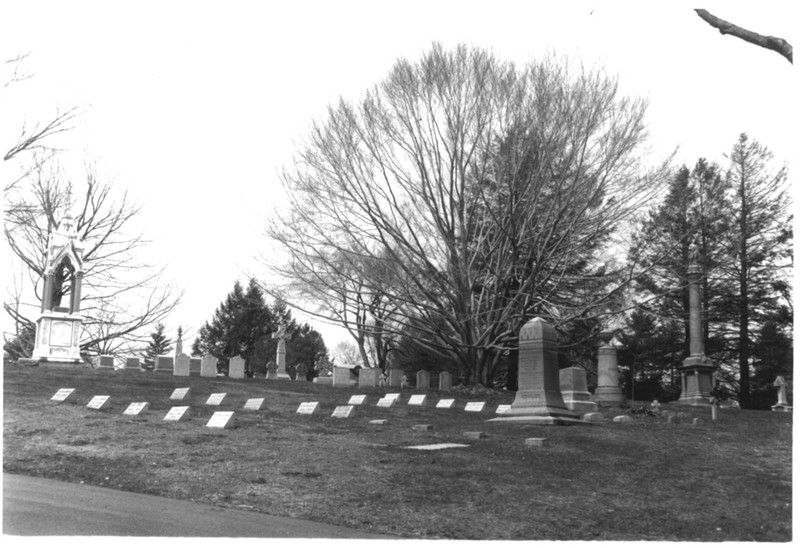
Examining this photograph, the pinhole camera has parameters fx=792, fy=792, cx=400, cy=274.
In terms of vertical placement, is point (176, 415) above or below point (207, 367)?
below

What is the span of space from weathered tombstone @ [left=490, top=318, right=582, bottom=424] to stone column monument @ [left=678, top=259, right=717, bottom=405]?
10.6 meters

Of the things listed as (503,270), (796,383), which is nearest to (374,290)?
(503,270)

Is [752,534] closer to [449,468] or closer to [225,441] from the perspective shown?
[449,468]

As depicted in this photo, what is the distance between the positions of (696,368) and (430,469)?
1589cm

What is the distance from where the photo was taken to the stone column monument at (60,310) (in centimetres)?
1538

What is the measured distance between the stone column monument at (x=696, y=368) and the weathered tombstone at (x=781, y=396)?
5.26 feet

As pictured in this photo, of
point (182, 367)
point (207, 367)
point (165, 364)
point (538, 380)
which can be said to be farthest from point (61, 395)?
point (165, 364)

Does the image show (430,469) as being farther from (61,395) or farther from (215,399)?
(61,395)

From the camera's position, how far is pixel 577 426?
10.3 m

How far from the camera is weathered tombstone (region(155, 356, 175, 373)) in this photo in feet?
59.9

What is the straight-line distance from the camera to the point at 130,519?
15.2 feet

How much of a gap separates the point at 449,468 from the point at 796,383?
277 cm

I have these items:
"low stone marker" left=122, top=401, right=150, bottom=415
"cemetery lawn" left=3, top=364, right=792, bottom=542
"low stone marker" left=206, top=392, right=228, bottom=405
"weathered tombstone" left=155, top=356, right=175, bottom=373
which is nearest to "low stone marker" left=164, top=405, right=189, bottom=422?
"cemetery lawn" left=3, top=364, right=792, bottom=542

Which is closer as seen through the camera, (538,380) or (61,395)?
(61,395)
